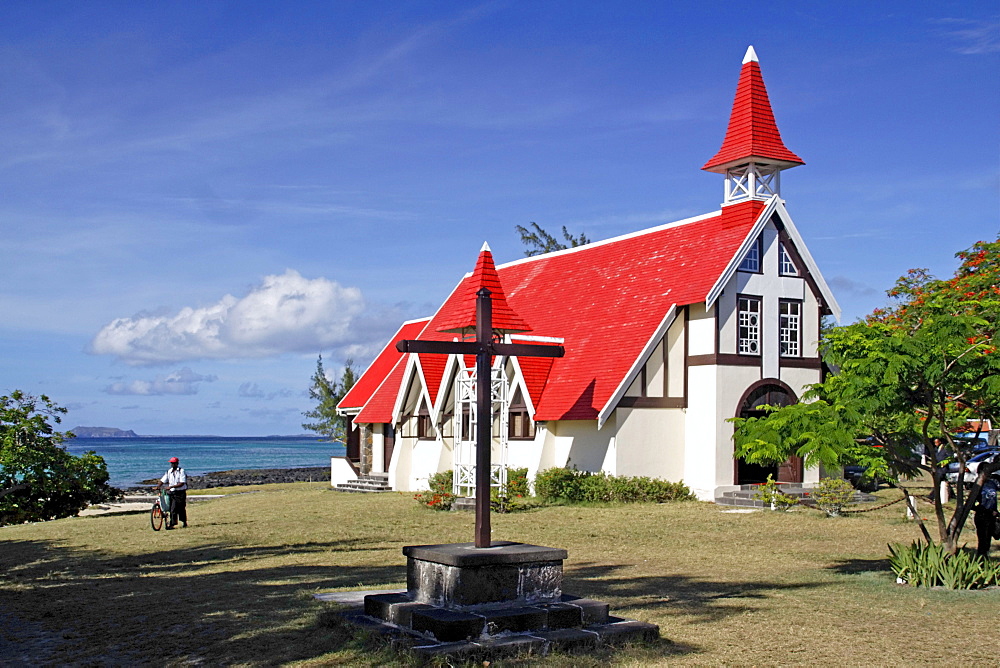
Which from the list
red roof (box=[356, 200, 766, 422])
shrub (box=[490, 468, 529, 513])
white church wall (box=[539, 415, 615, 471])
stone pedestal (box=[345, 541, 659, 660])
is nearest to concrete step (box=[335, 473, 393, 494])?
red roof (box=[356, 200, 766, 422])

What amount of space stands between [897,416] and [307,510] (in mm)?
17407

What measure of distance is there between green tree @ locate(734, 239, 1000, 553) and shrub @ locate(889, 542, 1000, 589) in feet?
0.90

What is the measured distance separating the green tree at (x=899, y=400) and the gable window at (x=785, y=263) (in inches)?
589

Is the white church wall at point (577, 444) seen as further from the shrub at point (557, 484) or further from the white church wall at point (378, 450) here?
the white church wall at point (378, 450)

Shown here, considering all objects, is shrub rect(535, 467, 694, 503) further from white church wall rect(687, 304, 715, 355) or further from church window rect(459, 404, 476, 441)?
white church wall rect(687, 304, 715, 355)

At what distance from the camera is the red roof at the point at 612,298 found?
2761 cm

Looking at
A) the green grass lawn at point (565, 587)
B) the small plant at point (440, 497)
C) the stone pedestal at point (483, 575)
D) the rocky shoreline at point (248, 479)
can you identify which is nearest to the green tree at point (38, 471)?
the green grass lawn at point (565, 587)

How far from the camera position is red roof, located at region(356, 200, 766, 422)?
2761 cm

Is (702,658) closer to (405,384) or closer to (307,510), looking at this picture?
(307,510)

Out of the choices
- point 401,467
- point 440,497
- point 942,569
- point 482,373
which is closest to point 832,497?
point 440,497

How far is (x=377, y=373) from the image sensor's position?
40688mm

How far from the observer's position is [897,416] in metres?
13.0

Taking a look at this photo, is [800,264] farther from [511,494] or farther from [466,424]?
[511,494]

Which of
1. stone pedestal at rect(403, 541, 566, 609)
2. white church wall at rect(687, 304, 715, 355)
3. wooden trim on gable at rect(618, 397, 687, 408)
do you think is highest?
white church wall at rect(687, 304, 715, 355)
